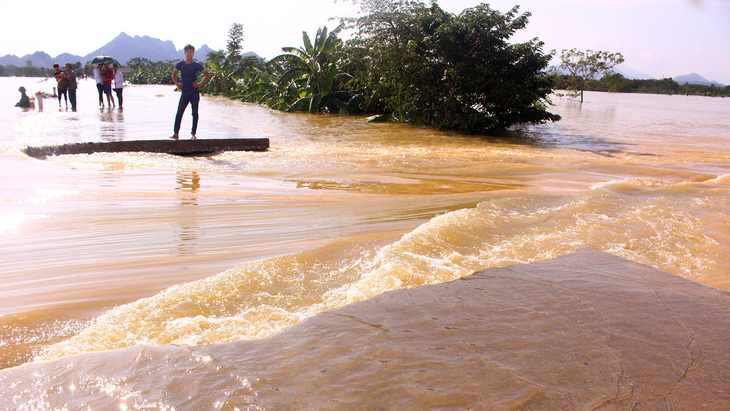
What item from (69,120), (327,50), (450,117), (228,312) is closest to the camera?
(228,312)

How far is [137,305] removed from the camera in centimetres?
249

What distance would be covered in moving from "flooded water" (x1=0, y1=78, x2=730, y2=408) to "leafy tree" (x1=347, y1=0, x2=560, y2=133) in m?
6.51

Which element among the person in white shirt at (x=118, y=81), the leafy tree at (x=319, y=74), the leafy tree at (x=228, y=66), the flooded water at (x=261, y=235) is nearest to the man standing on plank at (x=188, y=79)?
the flooded water at (x=261, y=235)

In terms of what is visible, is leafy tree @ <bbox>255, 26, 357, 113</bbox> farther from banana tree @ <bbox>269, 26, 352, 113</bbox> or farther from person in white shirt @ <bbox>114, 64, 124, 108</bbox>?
person in white shirt @ <bbox>114, 64, 124, 108</bbox>

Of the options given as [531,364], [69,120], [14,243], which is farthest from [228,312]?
[69,120]

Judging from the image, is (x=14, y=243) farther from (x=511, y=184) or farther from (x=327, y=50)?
(x=327, y=50)

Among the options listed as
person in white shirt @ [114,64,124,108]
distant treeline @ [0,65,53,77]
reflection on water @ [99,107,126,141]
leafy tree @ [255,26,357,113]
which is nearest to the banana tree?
leafy tree @ [255,26,357,113]

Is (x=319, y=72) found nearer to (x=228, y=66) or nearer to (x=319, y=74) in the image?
(x=319, y=74)

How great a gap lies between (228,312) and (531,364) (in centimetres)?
148

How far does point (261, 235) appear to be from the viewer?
12.7 ft

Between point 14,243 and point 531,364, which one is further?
point 14,243

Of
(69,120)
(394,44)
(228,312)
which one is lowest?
(228,312)

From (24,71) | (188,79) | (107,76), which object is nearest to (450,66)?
(188,79)

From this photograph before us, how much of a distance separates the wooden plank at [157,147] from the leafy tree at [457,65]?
287 inches
